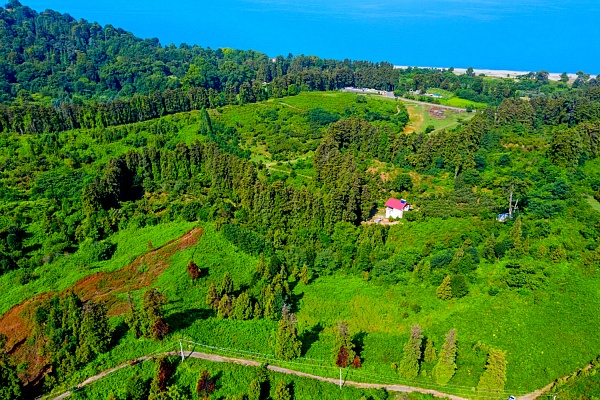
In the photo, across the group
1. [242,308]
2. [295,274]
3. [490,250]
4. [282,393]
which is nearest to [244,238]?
[295,274]

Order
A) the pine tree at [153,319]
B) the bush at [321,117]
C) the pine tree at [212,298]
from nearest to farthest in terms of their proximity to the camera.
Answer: the pine tree at [153,319] → the pine tree at [212,298] → the bush at [321,117]

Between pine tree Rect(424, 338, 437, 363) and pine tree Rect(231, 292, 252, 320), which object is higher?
pine tree Rect(231, 292, 252, 320)

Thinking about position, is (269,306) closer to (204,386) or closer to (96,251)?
(204,386)

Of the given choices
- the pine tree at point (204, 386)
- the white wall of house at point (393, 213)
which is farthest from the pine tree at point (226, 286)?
the white wall of house at point (393, 213)

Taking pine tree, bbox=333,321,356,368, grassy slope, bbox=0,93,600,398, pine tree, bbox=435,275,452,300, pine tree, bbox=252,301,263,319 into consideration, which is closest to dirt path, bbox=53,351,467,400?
grassy slope, bbox=0,93,600,398

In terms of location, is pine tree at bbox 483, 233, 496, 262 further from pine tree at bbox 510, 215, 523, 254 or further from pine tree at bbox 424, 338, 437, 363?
pine tree at bbox 424, 338, 437, 363

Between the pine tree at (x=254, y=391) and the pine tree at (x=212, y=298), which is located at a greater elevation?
the pine tree at (x=212, y=298)

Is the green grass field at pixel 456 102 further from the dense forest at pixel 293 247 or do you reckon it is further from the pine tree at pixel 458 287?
the pine tree at pixel 458 287

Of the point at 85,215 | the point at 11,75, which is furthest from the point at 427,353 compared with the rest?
the point at 11,75
